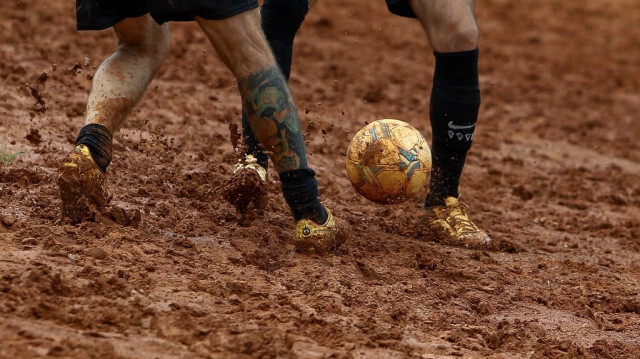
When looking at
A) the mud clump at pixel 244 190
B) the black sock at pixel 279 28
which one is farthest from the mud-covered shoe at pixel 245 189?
the black sock at pixel 279 28

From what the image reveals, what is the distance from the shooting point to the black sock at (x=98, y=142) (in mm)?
3834

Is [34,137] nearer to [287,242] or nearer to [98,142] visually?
[98,142]

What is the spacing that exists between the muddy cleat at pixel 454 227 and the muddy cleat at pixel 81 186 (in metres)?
1.77

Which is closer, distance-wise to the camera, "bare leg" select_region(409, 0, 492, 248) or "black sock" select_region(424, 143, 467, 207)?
"bare leg" select_region(409, 0, 492, 248)

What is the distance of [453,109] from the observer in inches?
183

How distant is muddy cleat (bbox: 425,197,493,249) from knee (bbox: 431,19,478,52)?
817mm

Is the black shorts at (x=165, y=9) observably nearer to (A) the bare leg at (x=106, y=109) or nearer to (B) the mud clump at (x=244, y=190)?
(A) the bare leg at (x=106, y=109)

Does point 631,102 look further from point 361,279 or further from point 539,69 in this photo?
point 361,279

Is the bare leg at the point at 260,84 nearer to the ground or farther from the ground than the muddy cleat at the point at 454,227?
farther from the ground

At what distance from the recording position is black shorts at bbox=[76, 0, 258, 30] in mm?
3561

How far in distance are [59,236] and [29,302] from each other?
0.72 meters

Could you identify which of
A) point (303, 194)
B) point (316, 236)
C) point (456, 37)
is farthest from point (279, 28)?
point (316, 236)

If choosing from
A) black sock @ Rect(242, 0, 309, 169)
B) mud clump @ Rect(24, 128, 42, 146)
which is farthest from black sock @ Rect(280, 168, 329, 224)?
mud clump @ Rect(24, 128, 42, 146)

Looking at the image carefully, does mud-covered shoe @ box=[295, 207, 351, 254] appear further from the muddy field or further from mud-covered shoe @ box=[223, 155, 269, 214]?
mud-covered shoe @ box=[223, 155, 269, 214]
